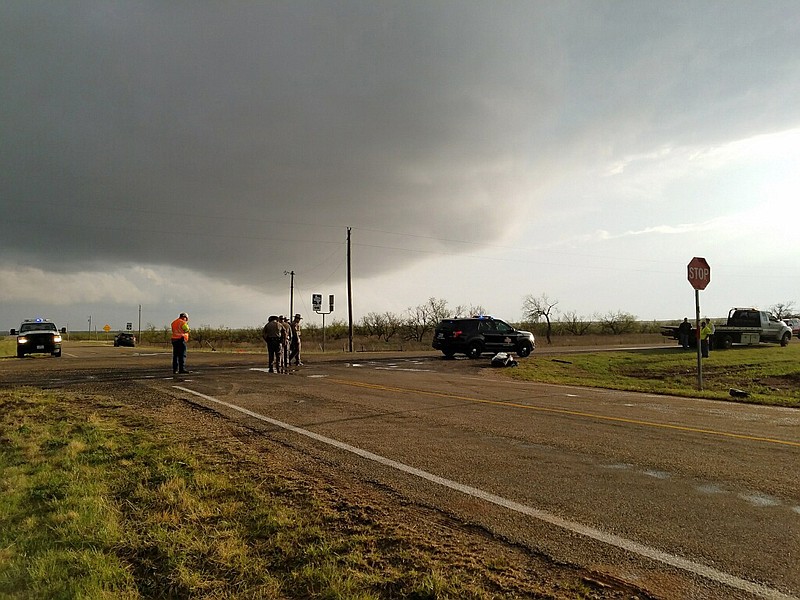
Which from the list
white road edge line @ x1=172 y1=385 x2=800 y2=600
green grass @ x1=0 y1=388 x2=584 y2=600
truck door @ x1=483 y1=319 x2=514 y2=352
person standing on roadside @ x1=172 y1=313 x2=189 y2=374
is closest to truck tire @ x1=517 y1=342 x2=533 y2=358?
truck door @ x1=483 y1=319 x2=514 y2=352

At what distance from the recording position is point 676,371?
78.1 ft

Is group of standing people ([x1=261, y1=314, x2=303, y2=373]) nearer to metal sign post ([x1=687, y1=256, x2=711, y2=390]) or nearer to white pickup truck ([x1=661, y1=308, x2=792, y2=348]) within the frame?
metal sign post ([x1=687, y1=256, x2=711, y2=390])

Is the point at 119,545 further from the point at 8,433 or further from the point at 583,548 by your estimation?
the point at 8,433

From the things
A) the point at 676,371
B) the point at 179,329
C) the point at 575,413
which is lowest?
the point at 676,371

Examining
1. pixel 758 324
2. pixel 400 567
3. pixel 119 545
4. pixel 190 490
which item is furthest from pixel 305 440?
pixel 758 324

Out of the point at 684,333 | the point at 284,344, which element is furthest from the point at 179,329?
the point at 684,333

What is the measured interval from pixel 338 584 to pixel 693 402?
11.4m

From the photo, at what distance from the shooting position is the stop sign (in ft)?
48.4

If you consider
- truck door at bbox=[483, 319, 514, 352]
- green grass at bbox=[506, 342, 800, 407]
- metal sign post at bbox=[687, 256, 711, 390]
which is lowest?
green grass at bbox=[506, 342, 800, 407]

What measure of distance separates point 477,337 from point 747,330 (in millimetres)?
18676

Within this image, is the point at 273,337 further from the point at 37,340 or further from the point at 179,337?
the point at 37,340

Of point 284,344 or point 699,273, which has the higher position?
point 699,273

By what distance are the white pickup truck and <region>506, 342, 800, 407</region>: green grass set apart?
2.85 metres

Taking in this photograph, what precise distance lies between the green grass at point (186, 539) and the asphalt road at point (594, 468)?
943 mm
